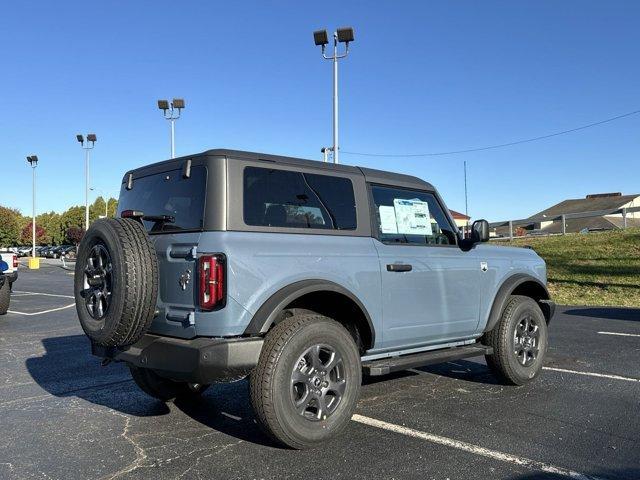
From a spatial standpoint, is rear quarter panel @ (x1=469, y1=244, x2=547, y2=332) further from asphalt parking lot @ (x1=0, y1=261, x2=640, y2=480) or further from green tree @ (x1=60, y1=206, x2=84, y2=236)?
green tree @ (x1=60, y1=206, x2=84, y2=236)

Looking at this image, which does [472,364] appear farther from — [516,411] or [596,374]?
[516,411]

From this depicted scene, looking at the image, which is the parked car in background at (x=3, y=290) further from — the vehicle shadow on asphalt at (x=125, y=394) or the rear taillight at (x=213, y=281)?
the rear taillight at (x=213, y=281)

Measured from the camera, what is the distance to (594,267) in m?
16.9

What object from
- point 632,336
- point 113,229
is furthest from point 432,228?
point 632,336

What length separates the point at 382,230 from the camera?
4.71 meters

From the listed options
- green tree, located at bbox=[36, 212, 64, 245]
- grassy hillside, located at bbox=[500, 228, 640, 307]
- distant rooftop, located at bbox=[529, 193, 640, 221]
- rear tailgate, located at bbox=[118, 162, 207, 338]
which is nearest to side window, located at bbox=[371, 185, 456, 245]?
rear tailgate, located at bbox=[118, 162, 207, 338]

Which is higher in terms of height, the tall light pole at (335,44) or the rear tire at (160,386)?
the tall light pole at (335,44)

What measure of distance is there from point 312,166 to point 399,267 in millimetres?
1067

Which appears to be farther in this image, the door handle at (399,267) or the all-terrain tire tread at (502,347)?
the all-terrain tire tread at (502,347)

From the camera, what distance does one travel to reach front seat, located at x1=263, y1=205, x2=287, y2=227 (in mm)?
4004

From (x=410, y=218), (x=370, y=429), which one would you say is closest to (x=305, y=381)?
(x=370, y=429)

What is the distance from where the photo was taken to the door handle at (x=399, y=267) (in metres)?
4.52

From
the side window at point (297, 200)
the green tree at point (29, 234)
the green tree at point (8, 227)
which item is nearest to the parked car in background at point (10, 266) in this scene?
the side window at point (297, 200)

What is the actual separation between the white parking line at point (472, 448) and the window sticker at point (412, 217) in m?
1.58
